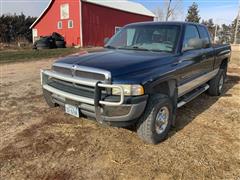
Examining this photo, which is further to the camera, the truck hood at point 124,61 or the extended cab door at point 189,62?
the extended cab door at point 189,62

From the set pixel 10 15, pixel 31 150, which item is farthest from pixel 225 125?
pixel 10 15

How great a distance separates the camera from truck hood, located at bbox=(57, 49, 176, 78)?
355 centimetres

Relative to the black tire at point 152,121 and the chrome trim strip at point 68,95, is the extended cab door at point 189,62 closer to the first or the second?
the black tire at point 152,121

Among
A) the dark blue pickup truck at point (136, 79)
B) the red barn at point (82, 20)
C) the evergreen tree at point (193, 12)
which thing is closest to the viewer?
the dark blue pickup truck at point (136, 79)

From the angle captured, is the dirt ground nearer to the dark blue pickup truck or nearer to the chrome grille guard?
the dark blue pickup truck

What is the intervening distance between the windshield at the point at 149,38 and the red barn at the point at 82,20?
21219mm

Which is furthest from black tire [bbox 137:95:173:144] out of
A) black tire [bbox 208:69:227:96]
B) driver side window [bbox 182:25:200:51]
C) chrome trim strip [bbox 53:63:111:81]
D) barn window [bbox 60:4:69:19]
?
barn window [bbox 60:4:69:19]

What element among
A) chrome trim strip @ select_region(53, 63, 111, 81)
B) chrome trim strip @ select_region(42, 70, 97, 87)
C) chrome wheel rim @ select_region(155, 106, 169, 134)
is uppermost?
chrome trim strip @ select_region(53, 63, 111, 81)

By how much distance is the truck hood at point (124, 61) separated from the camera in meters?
3.55

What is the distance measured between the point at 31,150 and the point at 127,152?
4.56 ft

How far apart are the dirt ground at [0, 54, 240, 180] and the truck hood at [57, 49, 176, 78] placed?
1.19 metres

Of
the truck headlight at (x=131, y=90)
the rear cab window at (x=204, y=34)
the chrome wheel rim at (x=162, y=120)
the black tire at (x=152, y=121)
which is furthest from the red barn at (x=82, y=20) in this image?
the truck headlight at (x=131, y=90)

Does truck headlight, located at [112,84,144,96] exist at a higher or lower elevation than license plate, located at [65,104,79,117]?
higher

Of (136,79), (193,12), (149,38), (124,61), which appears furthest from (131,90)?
(193,12)
